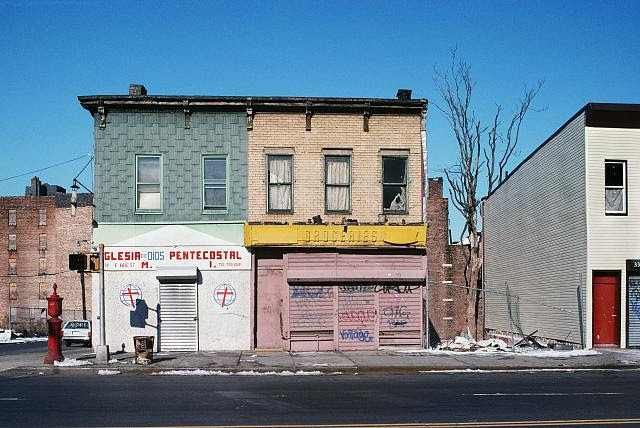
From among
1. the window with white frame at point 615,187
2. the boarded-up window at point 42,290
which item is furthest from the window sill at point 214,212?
the boarded-up window at point 42,290

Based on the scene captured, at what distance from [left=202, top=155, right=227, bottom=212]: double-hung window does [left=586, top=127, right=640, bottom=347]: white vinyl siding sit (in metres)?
12.6

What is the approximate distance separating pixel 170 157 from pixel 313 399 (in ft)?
42.0

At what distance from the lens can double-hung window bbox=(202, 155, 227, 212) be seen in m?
24.7

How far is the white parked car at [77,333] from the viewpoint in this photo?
39.8 m

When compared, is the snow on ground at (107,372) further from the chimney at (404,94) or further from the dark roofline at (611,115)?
the dark roofline at (611,115)

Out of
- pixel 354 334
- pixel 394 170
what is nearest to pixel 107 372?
pixel 354 334

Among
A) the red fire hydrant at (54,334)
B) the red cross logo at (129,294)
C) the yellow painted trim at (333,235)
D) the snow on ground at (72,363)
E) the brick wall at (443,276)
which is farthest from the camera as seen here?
the brick wall at (443,276)

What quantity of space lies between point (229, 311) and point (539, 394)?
12.1 meters

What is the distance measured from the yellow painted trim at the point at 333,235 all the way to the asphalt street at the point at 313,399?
631 centimetres

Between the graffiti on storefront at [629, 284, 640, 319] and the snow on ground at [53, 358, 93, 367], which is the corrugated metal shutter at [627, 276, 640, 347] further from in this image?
the snow on ground at [53, 358, 93, 367]

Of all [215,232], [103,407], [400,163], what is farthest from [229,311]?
[103,407]

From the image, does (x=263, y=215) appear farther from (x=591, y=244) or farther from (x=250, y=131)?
(x=591, y=244)

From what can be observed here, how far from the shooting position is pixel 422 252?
25.0 meters

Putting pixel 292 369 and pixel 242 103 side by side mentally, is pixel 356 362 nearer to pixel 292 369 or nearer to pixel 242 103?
pixel 292 369
